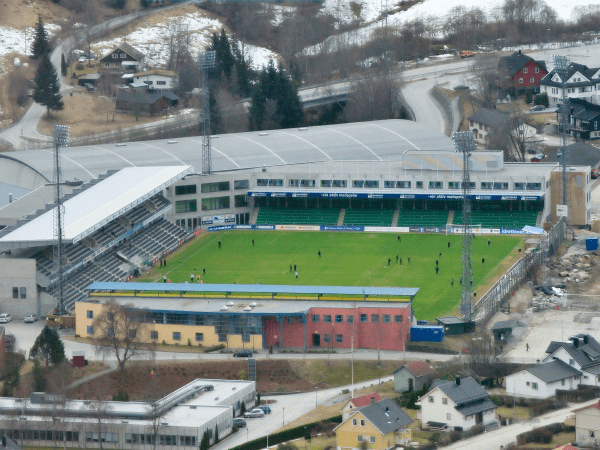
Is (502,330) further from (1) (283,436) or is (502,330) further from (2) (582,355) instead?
(1) (283,436)

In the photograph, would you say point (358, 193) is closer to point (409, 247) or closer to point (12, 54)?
point (409, 247)

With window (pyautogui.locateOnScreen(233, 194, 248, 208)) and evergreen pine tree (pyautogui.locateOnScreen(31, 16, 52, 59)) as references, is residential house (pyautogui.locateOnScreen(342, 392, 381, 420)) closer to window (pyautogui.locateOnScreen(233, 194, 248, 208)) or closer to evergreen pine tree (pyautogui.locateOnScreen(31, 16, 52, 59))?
window (pyautogui.locateOnScreen(233, 194, 248, 208))

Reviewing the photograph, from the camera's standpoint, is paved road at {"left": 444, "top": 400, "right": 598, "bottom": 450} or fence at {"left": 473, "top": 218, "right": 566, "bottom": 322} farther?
fence at {"left": 473, "top": 218, "right": 566, "bottom": 322}

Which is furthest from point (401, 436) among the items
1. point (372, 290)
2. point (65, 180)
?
point (65, 180)

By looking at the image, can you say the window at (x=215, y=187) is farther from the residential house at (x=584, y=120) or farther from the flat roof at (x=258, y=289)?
the residential house at (x=584, y=120)

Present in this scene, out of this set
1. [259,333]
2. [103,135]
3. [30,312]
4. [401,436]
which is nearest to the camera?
[401,436]

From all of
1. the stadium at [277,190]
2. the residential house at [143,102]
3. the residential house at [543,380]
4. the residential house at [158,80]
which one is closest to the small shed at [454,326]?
the residential house at [543,380]

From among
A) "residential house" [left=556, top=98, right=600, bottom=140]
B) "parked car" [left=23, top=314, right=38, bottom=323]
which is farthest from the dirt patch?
"residential house" [left=556, top=98, right=600, bottom=140]

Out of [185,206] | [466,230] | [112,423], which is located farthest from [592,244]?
[112,423]
